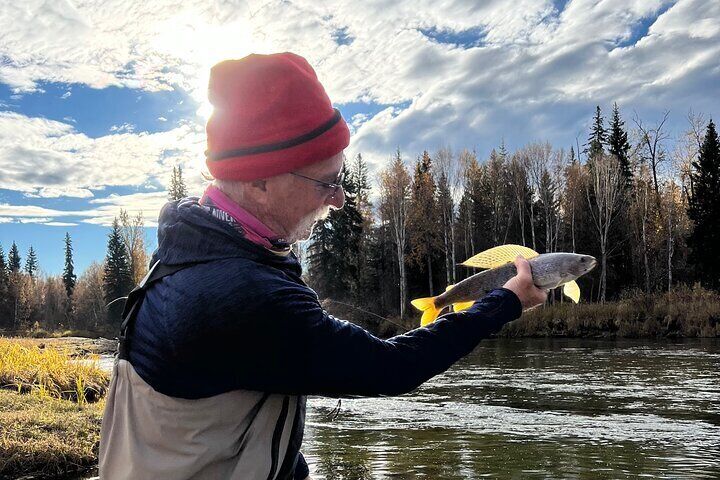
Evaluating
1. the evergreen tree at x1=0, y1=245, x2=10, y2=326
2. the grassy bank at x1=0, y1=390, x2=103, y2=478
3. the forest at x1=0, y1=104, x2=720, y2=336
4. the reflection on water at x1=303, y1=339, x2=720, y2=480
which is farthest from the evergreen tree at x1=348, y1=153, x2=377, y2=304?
the evergreen tree at x1=0, y1=245, x2=10, y2=326

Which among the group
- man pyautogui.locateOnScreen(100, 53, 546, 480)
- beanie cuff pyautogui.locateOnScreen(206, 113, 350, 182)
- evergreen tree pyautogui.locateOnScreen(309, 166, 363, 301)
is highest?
evergreen tree pyautogui.locateOnScreen(309, 166, 363, 301)

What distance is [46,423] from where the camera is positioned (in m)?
8.14

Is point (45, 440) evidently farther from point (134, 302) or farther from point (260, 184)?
point (260, 184)

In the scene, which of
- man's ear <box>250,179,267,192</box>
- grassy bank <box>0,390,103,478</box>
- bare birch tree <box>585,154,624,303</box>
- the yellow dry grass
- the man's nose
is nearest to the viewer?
man's ear <box>250,179,267,192</box>

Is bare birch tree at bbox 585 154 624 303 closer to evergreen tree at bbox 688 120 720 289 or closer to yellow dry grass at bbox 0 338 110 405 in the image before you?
evergreen tree at bbox 688 120 720 289

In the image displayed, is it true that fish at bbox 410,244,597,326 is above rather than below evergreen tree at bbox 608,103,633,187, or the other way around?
below

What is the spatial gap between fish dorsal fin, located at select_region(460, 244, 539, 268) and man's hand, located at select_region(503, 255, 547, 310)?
0.35m

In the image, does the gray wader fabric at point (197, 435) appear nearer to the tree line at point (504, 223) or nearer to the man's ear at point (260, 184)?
the man's ear at point (260, 184)

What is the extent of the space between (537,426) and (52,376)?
9.43 meters

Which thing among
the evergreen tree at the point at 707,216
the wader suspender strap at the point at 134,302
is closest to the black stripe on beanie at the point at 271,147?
the wader suspender strap at the point at 134,302

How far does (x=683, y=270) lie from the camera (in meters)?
46.8

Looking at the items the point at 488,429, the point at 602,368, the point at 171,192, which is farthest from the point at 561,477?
the point at 171,192

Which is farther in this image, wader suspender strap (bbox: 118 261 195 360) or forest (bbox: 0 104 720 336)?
forest (bbox: 0 104 720 336)

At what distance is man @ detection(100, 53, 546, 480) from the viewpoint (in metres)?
1.49
